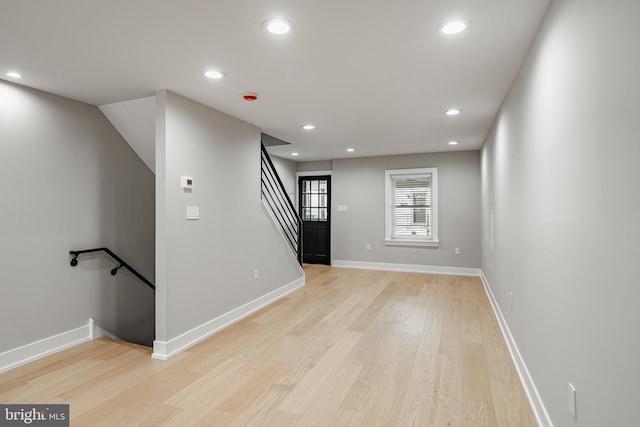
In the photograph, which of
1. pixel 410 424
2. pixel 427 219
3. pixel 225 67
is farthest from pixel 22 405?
pixel 427 219

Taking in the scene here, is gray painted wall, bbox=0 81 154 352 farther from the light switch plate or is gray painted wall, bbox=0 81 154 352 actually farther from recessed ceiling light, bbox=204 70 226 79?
recessed ceiling light, bbox=204 70 226 79

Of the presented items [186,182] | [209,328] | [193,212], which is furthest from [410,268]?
[186,182]

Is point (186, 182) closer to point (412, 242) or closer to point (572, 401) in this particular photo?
point (572, 401)

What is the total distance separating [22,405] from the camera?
2221mm

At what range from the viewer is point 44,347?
2.98 meters

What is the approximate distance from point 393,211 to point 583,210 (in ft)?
18.4

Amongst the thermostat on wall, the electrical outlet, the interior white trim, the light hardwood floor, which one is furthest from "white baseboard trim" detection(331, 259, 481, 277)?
the electrical outlet

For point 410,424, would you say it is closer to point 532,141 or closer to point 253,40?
point 532,141

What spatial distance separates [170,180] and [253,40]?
151 centimetres

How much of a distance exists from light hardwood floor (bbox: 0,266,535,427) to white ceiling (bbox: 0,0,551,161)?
7.56ft

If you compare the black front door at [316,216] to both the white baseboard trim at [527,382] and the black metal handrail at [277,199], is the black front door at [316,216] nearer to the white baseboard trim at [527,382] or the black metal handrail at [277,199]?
the black metal handrail at [277,199]

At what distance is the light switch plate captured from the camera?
3.23 meters

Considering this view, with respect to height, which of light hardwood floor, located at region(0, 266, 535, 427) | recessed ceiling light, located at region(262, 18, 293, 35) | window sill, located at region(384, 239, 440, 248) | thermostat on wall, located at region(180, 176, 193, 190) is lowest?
light hardwood floor, located at region(0, 266, 535, 427)

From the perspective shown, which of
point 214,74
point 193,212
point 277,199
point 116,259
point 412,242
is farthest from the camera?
point 412,242
